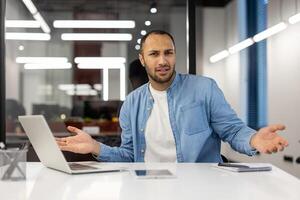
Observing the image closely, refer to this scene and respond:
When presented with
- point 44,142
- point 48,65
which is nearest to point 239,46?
point 48,65

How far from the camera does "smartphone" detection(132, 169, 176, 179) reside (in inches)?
54.3

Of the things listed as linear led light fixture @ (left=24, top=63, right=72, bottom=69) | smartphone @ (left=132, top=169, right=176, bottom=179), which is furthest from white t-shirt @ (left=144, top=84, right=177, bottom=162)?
linear led light fixture @ (left=24, top=63, right=72, bottom=69)

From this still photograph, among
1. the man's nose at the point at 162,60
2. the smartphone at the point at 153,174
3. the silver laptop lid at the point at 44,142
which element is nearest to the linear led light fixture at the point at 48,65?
the man's nose at the point at 162,60

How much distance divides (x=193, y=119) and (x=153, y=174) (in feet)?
2.58

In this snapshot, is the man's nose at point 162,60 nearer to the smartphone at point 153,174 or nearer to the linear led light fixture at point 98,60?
the smartphone at point 153,174

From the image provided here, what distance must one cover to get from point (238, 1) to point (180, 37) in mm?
1666

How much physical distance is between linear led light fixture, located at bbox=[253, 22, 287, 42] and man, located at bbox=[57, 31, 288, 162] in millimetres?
2677

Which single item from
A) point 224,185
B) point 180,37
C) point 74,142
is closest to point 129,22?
point 180,37

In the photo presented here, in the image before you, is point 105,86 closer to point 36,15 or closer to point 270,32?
point 36,15

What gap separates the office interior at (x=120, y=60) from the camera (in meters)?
4.62

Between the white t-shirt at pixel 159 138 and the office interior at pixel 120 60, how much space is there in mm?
2250

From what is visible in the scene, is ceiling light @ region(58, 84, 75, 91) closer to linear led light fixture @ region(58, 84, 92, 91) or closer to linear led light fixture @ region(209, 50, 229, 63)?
linear led light fixture @ region(58, 84, 92, 91)

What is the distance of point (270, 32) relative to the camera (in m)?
4.91

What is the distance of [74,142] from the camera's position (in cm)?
187
